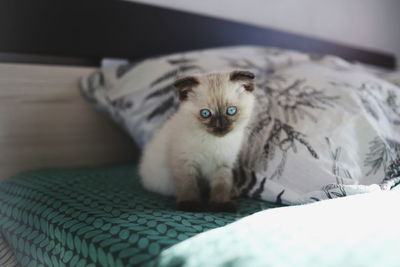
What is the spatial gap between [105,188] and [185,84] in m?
0.39

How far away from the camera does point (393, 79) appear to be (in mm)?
1521

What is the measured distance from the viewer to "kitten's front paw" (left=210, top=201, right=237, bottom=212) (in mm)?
921

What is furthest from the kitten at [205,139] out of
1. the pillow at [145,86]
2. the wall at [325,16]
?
the wall at [325,16]

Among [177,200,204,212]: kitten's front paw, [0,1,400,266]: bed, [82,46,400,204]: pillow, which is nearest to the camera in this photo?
[0,1,400,266]: bed

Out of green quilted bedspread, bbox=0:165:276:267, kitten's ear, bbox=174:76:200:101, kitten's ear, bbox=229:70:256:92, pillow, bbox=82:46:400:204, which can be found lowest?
green quilted bedspread, bbox=0:165:276:267

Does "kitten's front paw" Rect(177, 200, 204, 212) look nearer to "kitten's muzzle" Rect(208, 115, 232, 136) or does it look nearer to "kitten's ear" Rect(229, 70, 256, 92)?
"kitten's muzzle" Rect(208, 115, 232, 136)

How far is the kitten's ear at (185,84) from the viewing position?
3.19 ft

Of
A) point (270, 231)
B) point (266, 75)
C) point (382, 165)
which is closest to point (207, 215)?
point (270, 231)

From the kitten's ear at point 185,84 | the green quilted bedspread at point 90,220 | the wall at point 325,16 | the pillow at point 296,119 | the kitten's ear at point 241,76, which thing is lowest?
the green quilted bedspread at point 90,220

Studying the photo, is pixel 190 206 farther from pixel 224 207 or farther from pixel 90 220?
pixel 90 220

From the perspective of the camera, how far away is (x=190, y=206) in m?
0.92

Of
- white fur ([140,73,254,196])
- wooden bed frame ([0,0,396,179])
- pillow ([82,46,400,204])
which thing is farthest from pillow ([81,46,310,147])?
white fur ([140,73,254,196])

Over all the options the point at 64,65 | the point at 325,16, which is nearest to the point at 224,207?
the point at 64,65

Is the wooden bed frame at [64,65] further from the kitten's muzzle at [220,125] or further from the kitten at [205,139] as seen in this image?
the kitten's muzzle at [220,125]
